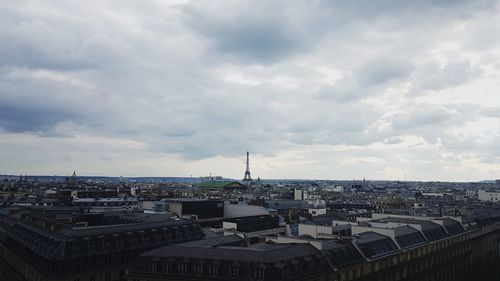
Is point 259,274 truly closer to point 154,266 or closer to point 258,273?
point 258,273

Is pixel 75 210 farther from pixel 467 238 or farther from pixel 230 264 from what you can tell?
pixel 467 238

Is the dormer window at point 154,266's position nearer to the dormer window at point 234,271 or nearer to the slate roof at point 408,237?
the dormer window at point 234,271

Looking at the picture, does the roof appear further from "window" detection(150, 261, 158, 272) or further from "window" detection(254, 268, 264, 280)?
"window" detection(150, 261, 158, 272)

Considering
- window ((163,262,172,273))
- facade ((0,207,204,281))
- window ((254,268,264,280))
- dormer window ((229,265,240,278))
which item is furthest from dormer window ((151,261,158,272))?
window ((254,268,264,280))

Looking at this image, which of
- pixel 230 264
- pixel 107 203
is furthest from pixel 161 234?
pixel 107 203

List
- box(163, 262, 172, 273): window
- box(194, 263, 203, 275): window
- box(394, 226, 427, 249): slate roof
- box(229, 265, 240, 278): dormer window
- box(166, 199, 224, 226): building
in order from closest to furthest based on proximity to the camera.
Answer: box(229, 265, 240, 278): dormer window, box(194, 263, 203, 275): window, box(163, 262, 172, 273): window, box(394, 226, 427, 249): slate roof, box(166, 199, 224, 226): building

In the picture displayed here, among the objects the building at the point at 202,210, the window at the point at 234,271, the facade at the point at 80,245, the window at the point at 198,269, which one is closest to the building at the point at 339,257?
the window at the point at 234,271

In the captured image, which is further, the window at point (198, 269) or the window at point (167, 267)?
the window at point (167, 267)

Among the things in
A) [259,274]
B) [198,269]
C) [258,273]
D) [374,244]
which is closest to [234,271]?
[258,273]
